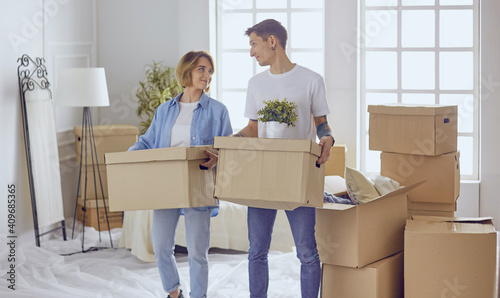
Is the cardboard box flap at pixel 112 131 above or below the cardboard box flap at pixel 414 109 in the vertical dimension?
below

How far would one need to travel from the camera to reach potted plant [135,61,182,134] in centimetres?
548

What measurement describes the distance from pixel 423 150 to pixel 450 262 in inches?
35.9

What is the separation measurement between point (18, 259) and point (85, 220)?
3.67 feet

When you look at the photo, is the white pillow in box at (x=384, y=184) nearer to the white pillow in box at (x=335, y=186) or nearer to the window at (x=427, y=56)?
the white pillow in box at (x=335, y=186)

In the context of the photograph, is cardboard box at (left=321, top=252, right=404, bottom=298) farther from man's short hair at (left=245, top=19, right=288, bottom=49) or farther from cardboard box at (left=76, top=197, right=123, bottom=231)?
cardboard box at (left=76, top=197, right=123, bottom=231)

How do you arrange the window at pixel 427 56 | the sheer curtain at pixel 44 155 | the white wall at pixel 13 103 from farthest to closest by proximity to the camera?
the window at pixel 427 56 → the sheer curtain at pixel 44 155 → the white wall at pixel 13 103

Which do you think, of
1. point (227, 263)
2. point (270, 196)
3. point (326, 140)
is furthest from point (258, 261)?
point (227, 263)

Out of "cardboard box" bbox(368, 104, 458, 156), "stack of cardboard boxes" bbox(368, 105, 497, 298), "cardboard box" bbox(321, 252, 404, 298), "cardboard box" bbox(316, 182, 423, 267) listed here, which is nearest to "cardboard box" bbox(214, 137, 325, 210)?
"cardboard box" bbox(316, 182, 423, 267)

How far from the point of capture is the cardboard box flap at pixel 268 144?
2.55 m

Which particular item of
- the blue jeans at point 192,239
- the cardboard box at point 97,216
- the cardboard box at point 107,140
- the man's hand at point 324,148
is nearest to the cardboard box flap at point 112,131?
the cardboard box at point 107,140

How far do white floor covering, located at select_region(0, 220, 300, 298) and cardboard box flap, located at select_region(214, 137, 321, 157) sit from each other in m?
1.26

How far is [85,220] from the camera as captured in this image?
17.2 ft

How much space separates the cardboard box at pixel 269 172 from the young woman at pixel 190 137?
0.24 metres

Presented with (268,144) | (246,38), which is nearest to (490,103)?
(246,38)
